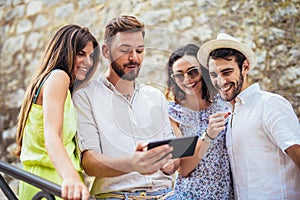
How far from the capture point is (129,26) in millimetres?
1854

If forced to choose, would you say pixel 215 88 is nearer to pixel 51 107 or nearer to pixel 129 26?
pixel 129 26

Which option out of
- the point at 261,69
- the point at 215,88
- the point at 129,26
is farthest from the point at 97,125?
the point at 261,69

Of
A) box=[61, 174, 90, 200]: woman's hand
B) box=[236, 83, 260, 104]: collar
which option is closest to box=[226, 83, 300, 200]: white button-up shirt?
box=[236, 83, 260, 104]: collar

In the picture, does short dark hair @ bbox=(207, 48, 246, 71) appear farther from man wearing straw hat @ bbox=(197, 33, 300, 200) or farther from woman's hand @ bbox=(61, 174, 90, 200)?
woman's hand @ bbox=(61, 174, 90, 200)

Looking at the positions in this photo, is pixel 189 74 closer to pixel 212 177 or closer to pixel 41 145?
pixel 212 177

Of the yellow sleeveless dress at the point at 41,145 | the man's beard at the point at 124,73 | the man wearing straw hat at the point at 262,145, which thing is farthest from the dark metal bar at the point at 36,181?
the man wearing straw hat at the point at 262,145

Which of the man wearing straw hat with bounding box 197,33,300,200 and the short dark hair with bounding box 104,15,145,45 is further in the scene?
the man wearing straw hat with bounding box 197,33,300,200

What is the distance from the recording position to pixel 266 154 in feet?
6.95

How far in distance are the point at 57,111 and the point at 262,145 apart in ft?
2.84

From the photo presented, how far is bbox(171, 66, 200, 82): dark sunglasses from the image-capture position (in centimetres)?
190

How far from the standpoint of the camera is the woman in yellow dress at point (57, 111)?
165 centimetres

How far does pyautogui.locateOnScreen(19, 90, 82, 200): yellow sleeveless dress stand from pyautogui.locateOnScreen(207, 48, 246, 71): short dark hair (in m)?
0.69

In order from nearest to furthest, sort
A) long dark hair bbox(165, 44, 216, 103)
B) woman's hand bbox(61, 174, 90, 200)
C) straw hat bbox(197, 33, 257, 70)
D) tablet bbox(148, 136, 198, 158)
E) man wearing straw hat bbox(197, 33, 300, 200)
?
1. woman's hand bbox(61, 174, 90, 200)
2. tablet bbox(148, 136, 198, 158)
3. long dark hair bbox(165, 44, 216, 103)
4. man wearing straw hat bbox(197, 33, 300, 200)
5. straw hat bbox(197, 33, 257, 70)

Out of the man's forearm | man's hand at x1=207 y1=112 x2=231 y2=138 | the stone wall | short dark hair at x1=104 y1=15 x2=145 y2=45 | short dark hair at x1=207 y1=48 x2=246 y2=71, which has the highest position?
the stone wall
